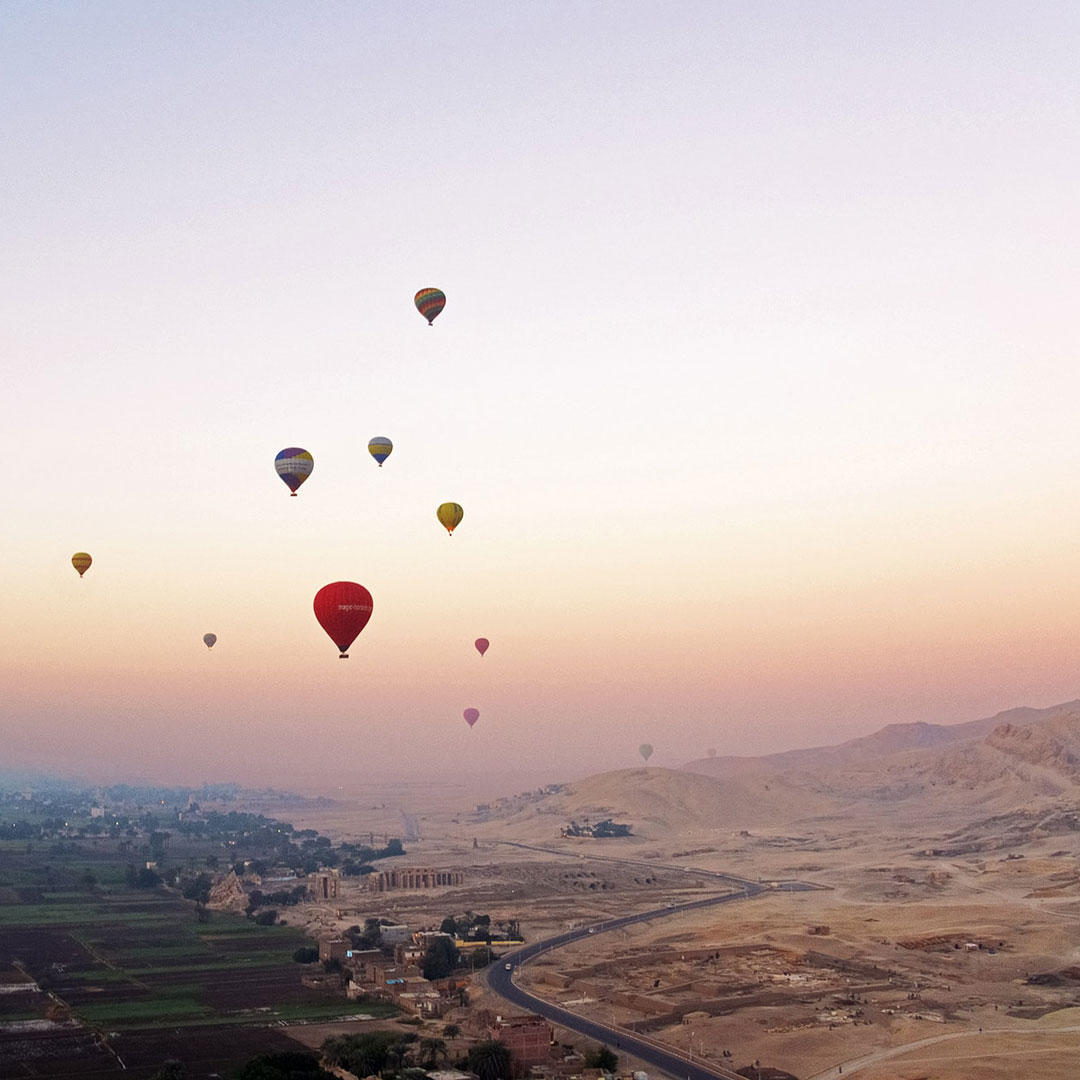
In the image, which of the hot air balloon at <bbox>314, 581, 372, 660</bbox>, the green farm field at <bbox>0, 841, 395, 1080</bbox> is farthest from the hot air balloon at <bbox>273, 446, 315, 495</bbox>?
the green farm field at <bbox>0, 841, 395, 1080</bbox>

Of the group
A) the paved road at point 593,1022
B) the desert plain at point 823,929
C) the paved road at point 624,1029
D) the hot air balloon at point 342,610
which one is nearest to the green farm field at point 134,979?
the paved road at point 593,1022

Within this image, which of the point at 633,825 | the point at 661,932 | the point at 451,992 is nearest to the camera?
the point at 451,992

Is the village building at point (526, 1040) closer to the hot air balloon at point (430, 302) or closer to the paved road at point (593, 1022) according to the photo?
the paved road at point (593, 1022)

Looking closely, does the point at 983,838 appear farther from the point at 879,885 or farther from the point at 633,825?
the point at 633,825

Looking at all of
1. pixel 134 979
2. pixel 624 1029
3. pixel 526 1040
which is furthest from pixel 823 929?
pixel 134 979

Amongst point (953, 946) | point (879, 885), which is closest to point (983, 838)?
point (879, 885)

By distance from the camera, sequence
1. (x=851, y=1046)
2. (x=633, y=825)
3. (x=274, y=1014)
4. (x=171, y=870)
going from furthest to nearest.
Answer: (x=633, y=825) → (x=171, y=870) → (x=274, y=1014) → (x=851, y=1046)

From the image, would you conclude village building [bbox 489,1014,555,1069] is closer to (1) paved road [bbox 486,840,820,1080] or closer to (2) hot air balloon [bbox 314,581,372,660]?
(1) paved road [bbox 486,840,820,1080]
